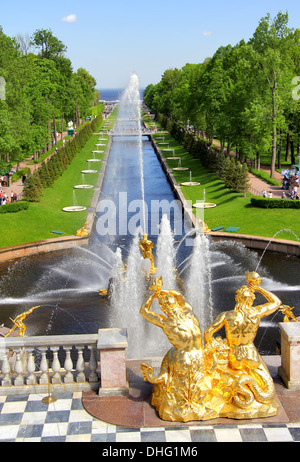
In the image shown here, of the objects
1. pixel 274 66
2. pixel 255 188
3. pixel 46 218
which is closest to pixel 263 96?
pixel 274 66

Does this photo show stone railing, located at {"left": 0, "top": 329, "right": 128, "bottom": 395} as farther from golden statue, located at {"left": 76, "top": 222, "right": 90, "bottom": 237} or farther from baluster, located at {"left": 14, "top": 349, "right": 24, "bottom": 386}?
golden statue, located at {"left": 76, "top": 222, "right": 90, "bottom": 237}

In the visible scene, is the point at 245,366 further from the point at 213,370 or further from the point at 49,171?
the point at 49,171

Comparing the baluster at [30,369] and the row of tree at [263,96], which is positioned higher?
the row of tree at [263,96]

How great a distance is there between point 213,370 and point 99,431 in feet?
7.73

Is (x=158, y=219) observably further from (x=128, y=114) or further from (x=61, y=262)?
(x=128, y=114)

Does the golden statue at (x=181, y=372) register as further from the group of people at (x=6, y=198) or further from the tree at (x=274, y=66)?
the tree at (x=274, y=66)

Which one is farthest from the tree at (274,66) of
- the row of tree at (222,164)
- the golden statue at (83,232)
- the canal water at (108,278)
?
the golden statue at (83,232)

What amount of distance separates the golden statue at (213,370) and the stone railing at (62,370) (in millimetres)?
861

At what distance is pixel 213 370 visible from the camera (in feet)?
32.4

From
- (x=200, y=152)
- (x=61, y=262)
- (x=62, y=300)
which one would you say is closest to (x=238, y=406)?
(x=62, y=300)

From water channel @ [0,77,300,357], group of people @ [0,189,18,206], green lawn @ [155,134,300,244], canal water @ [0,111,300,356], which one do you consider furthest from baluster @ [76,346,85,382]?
group of people @ [0,189,18,206]

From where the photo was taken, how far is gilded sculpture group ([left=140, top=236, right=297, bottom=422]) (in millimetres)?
9688

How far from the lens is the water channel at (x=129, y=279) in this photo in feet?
61.7
